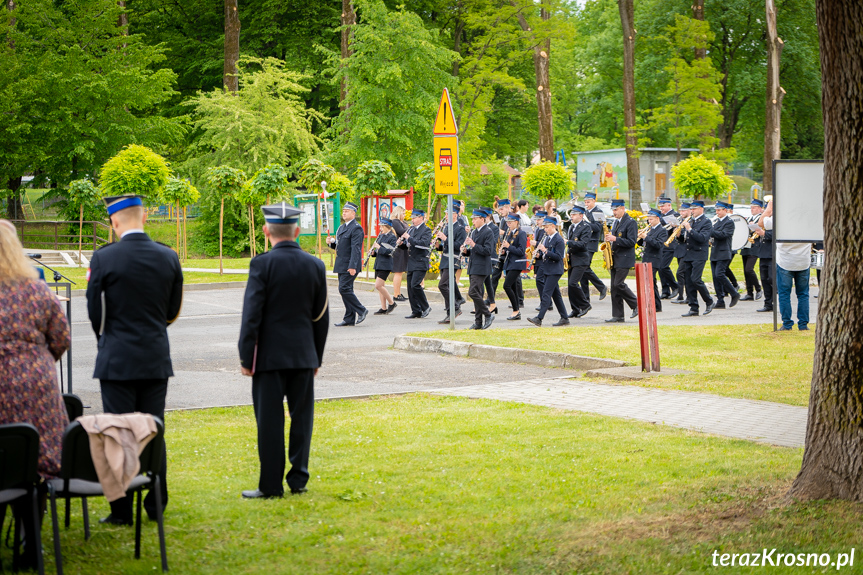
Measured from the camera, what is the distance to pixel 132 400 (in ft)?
18.3

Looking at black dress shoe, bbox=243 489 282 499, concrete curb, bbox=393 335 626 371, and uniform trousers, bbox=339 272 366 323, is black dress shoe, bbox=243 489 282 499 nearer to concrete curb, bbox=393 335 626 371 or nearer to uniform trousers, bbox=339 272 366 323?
concrete curb, bbox=393 335 626 371

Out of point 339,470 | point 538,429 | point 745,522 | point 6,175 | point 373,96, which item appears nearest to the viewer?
point 745,522

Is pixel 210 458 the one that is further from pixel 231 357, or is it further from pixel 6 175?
pixel 6 175

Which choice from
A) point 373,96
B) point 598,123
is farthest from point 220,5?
point 598,123

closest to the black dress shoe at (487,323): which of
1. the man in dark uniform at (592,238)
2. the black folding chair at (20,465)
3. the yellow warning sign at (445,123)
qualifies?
the man in dark uniform at (592,238)

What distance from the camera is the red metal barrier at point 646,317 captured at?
10672 mm

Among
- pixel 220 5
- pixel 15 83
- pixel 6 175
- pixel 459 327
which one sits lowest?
pixel 459 327

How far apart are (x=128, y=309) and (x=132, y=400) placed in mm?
506

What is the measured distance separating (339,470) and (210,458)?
1.06m

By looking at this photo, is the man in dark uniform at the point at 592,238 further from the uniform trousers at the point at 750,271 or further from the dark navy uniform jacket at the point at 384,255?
the dark navy uniform jacket at the point at 384,255

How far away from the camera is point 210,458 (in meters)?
7.25

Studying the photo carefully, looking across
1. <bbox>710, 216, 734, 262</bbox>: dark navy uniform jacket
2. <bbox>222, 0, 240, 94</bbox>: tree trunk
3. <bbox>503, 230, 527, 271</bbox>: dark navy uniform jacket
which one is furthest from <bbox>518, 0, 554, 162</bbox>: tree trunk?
<bbox>503, 230, 527, 271</bbox>: dark navy uniform jacket

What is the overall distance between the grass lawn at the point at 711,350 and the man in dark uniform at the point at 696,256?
2.64 meters

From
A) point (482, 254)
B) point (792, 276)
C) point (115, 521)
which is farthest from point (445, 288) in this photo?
point (115, 521)
